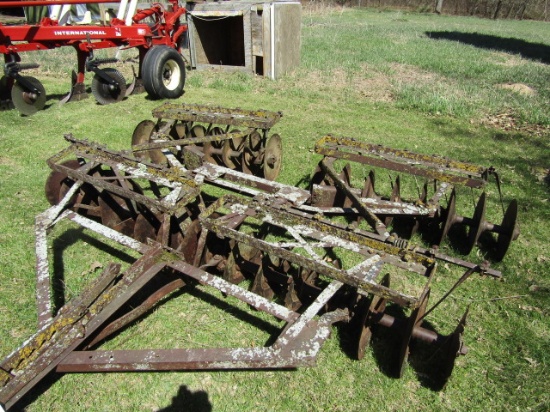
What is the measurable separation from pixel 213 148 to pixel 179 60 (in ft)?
13.9

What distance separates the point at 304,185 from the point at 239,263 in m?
2.31

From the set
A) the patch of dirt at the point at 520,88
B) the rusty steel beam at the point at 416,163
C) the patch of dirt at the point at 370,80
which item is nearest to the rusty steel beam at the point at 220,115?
the rusty steel beam at the point at 416,163

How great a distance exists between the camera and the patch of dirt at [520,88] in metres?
9.30

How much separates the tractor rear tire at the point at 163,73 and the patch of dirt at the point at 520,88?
790 centimetres

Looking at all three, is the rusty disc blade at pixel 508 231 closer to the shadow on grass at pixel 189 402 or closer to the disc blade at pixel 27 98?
the shadow on grass at pixel 189 402

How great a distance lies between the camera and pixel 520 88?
31.3 ft

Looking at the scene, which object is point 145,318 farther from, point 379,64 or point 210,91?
point 379,64

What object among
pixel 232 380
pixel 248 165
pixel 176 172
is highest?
pixel 176 172

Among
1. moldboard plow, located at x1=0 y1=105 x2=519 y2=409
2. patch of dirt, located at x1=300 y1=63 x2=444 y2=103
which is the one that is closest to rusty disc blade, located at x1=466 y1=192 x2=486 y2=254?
moldboard plow, located at x1=0 y1=105 x2=519 y2=409

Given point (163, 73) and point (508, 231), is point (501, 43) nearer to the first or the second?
point (163, 73)

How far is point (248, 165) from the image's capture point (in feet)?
17.3

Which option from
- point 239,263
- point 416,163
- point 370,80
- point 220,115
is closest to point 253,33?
point 370,80

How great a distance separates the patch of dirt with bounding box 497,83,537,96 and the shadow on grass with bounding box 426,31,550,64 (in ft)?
17.0

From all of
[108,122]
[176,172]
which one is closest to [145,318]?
[176,172]
